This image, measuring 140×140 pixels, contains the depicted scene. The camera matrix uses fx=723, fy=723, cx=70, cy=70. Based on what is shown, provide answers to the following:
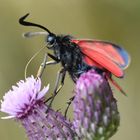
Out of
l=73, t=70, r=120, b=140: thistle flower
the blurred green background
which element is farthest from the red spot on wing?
the blurred green background

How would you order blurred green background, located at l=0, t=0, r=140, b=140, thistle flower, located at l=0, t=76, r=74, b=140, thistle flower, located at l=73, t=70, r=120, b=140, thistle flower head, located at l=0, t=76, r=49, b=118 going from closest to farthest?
thistle flower, located at l=73, t=70, r=120, b=140, thistle flower, located at l=0, t=76, r=74, b=140, thistle flower head, located at l=0, t=76, r=49, b=118, blurred green background, located at l=0, t=0, r=140, b=140

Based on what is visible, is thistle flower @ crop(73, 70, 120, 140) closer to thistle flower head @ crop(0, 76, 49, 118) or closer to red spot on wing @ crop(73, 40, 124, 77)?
red spot on wing @ crop(73, 40, 124, 77)

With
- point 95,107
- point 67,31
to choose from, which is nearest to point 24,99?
point 95,107

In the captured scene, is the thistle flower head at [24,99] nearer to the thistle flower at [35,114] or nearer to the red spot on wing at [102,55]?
the thistle flower at [35,114]

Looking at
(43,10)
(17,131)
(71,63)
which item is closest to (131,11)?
(43,10)

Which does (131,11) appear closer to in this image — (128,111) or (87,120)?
(128,111)

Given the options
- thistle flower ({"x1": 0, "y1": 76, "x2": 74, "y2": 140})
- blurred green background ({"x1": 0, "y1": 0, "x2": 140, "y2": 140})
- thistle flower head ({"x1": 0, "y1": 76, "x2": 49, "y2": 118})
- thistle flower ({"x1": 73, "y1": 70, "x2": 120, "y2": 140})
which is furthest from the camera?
blurred green background ({"x1": 0, "y1": 0, "x2": 140, "y2": 140})
